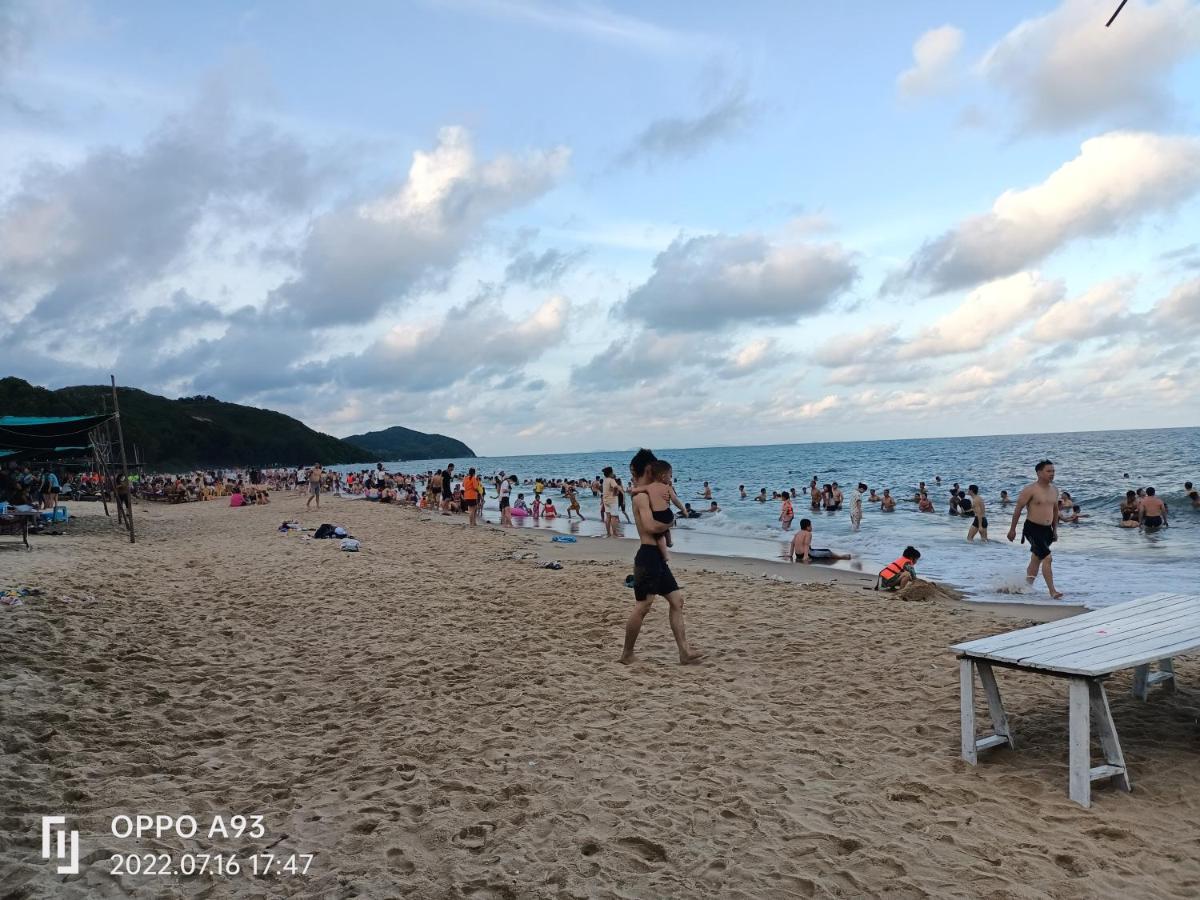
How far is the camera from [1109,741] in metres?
3.59

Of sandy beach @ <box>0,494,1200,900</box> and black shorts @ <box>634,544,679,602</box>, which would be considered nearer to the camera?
sandy beach @ <box>0,494,1200,900</box>

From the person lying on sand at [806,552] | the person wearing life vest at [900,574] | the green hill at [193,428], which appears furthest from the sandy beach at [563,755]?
the green hill at [193,428]

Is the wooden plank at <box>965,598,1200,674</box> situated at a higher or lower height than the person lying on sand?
higher

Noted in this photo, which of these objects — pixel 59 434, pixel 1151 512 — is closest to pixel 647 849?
pixel 59 434

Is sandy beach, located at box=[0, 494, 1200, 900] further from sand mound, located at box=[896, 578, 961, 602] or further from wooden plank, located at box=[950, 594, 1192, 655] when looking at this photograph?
sand mound, located at box=[896, 578, 961, 602]

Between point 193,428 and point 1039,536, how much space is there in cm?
10317

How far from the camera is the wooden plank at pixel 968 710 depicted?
12.5 feet

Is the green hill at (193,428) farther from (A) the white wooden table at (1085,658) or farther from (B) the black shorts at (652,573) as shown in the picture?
(A) the white wooden table at (1085,658)

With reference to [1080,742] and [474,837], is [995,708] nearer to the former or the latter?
[1080,742]

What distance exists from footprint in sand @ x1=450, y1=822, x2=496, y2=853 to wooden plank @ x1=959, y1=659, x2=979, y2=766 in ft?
8.07

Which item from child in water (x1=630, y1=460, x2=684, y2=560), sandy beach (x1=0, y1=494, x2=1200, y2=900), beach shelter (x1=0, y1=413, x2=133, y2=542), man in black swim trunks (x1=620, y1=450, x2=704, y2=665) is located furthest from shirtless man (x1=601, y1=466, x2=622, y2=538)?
man in black swim trunks (x1=620, y1=450, x2=704, y2=665)

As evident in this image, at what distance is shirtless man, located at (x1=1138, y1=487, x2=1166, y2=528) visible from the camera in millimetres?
17219

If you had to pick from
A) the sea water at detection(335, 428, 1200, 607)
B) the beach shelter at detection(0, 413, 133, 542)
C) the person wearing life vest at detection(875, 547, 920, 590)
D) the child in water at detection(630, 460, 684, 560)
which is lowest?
the sea water at detection(335, 428, 1200, 607)

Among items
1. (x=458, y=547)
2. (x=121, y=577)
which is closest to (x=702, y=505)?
(x=458, y=547)
